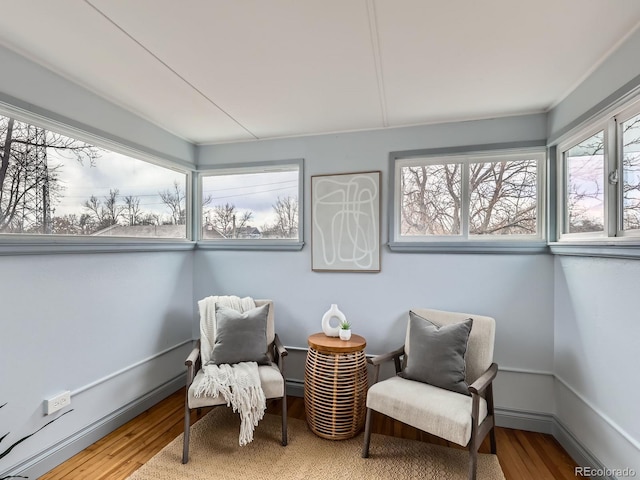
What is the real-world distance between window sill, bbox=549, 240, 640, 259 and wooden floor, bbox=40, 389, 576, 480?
4.33ft

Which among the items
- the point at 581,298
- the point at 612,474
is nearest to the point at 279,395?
the point at 612,474

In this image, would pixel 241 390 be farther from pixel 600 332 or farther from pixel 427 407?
pixel 600 332

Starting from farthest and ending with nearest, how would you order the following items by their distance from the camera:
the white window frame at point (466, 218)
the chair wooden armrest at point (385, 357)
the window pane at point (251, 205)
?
the window pane at point (251, 205) < the white window frame at point (466, 218) < the chair wooden armrest at point (385, 357)

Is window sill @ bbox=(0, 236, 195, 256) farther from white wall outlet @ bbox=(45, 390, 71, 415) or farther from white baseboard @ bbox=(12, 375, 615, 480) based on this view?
→ white baseboard @ bbox=(12, 375, 615, 480)

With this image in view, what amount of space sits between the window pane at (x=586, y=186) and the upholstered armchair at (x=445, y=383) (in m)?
Result: 0.88

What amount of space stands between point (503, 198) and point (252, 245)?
216cm

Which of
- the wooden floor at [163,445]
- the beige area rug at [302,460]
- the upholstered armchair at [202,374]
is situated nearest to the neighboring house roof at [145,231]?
the upholstered armchair at [202,374]

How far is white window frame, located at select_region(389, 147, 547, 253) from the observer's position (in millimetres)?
2467

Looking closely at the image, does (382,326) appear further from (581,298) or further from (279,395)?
(581,298)

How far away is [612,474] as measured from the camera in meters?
1.74

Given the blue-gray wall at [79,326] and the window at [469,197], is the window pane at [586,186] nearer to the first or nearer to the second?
the window at [469,197]

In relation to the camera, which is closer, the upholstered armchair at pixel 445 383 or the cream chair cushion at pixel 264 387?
the upholstered armchair at pixel 445 383

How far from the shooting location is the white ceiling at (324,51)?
4.54 ft
